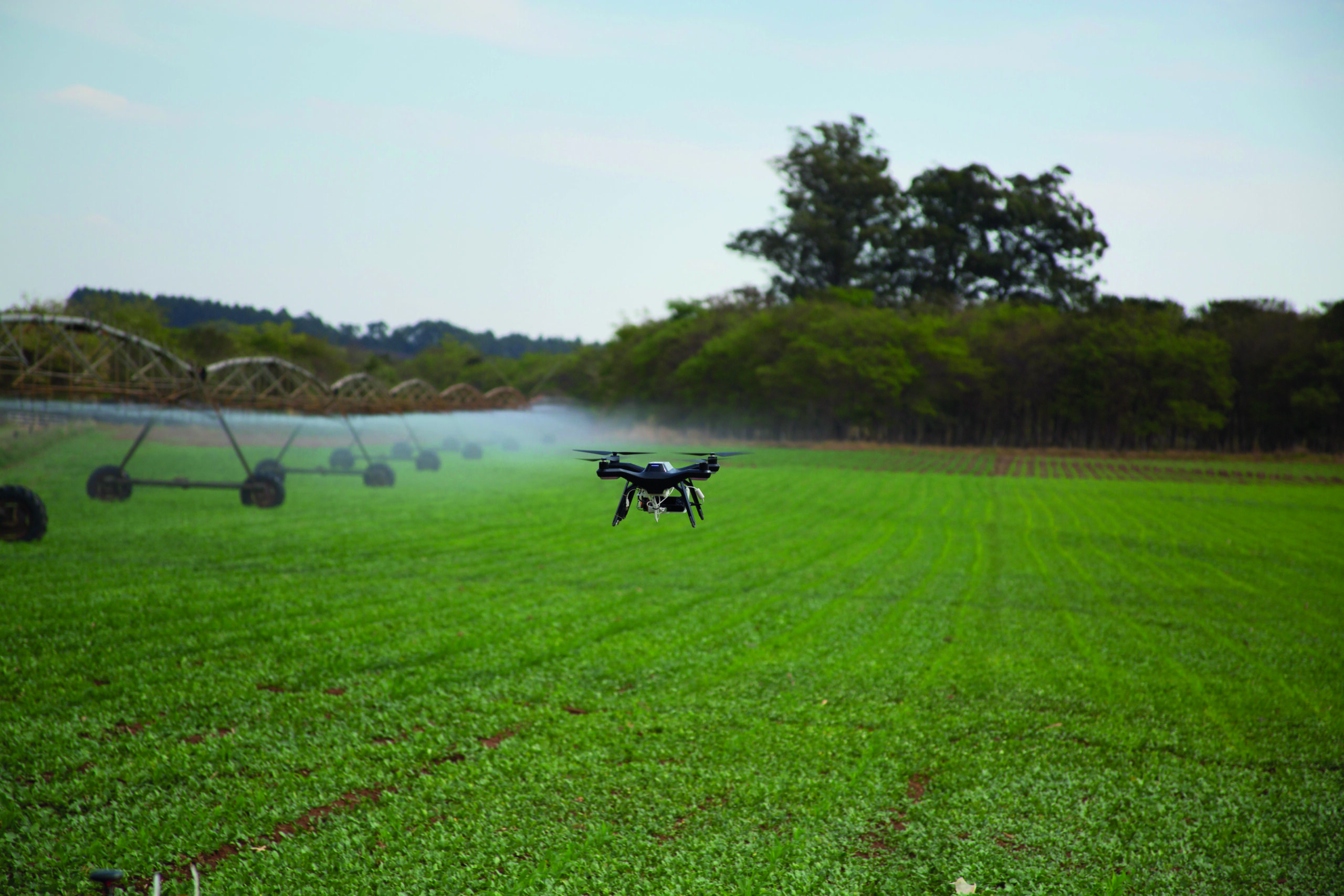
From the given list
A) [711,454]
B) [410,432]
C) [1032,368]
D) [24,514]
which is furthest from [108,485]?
[1032,368]

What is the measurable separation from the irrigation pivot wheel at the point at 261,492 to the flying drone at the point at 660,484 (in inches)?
1215

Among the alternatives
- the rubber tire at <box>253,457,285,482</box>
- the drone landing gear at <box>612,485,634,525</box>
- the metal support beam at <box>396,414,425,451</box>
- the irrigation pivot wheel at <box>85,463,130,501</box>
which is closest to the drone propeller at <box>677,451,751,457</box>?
the drone landing gear at <box>612,485,634,525</box>

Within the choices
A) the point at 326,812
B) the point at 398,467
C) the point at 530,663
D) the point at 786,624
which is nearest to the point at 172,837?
the point at 326,812

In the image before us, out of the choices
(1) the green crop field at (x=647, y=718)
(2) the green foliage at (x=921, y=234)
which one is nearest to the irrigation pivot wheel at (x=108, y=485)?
(1) the green crop field at (x=647, y=718)

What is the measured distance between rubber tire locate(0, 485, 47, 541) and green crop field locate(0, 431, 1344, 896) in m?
0.91

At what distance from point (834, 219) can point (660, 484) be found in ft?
401

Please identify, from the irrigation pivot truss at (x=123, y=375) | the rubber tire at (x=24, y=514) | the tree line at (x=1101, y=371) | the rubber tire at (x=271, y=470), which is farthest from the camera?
the tree line at (x=1101, y=371)

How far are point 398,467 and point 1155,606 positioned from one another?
1519 inches

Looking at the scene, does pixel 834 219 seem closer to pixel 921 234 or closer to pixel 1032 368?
pixel 921 234

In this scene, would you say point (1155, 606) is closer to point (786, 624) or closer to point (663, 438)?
point (786, 624)

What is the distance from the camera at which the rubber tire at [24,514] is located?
63.5 feet

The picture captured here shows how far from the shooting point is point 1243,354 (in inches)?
2926

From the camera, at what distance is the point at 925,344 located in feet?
254

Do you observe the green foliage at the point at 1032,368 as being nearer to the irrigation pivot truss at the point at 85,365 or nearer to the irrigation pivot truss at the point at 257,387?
the irrigation pivot truss at the point at 257,387
